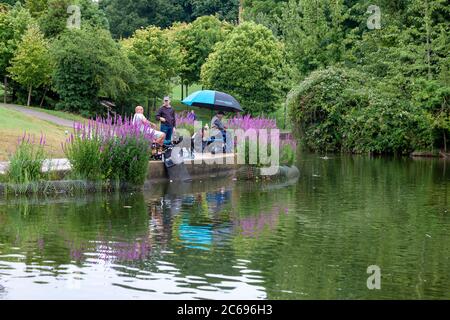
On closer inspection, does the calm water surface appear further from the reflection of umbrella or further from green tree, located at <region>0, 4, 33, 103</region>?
green tree, located at <region>0, 4, 33, 103</region>

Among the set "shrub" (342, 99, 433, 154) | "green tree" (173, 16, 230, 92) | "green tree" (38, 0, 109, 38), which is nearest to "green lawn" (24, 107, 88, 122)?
"green tree" (38, 0, 109, 38)

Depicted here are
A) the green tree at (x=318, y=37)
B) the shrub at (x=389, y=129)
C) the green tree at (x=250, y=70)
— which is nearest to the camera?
the shrub at (x=389, y=129)

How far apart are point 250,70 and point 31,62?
15408mm

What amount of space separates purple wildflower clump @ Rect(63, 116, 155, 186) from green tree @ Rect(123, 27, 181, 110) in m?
31.6

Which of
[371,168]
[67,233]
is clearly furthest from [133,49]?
[67,233]

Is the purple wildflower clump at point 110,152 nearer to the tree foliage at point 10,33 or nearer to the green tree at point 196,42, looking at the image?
the tree foliage at point 10,33

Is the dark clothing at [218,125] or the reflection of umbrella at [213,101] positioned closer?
the dark clothing at [218,125]

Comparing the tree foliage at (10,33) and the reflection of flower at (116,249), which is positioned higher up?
the tree foliage at (10,33)

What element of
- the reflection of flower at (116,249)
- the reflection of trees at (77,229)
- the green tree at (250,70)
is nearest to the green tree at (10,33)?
the green tree at (250,70)

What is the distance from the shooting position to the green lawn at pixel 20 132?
2386 cm

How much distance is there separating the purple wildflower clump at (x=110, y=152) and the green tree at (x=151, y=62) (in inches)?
1243

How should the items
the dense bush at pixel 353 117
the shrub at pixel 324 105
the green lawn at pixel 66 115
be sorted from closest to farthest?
the dense bush at pixel 353 117 → the shrub at pixel 324 105 → the green lawn at pixel 66 115

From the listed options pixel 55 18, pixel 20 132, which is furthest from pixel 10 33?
pixel 20 132
